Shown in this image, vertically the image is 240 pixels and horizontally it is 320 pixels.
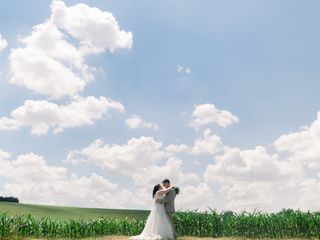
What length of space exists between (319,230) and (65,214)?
22.1 meters

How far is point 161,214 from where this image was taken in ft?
68.1

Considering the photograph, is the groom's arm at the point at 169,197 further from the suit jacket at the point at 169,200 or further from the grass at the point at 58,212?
the grass at the point at 58,212

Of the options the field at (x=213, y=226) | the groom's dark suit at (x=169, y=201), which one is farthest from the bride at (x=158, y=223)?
the field at (x=213, y=226)

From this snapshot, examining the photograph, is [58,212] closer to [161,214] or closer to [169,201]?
[161,214]

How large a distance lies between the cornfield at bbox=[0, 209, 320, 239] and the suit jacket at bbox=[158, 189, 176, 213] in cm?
627

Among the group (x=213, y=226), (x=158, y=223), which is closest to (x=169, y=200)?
(x=158, y=223)

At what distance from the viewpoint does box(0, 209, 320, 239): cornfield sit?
87.3ft

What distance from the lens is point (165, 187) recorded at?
2053 centimetres

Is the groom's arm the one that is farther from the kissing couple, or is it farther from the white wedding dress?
the white wedding dress

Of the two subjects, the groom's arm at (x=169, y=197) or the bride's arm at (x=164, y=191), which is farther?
the groom's arm at (x=169, y=197)

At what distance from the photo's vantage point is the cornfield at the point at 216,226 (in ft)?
87.3

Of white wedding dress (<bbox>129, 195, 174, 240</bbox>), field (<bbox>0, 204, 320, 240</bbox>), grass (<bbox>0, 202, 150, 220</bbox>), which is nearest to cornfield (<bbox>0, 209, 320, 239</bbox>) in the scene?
field (<bbox>0, 204, 320, 240</bbox>)

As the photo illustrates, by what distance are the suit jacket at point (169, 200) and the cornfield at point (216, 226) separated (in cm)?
627

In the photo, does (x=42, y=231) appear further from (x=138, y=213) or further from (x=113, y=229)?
(x=138, y=213)
